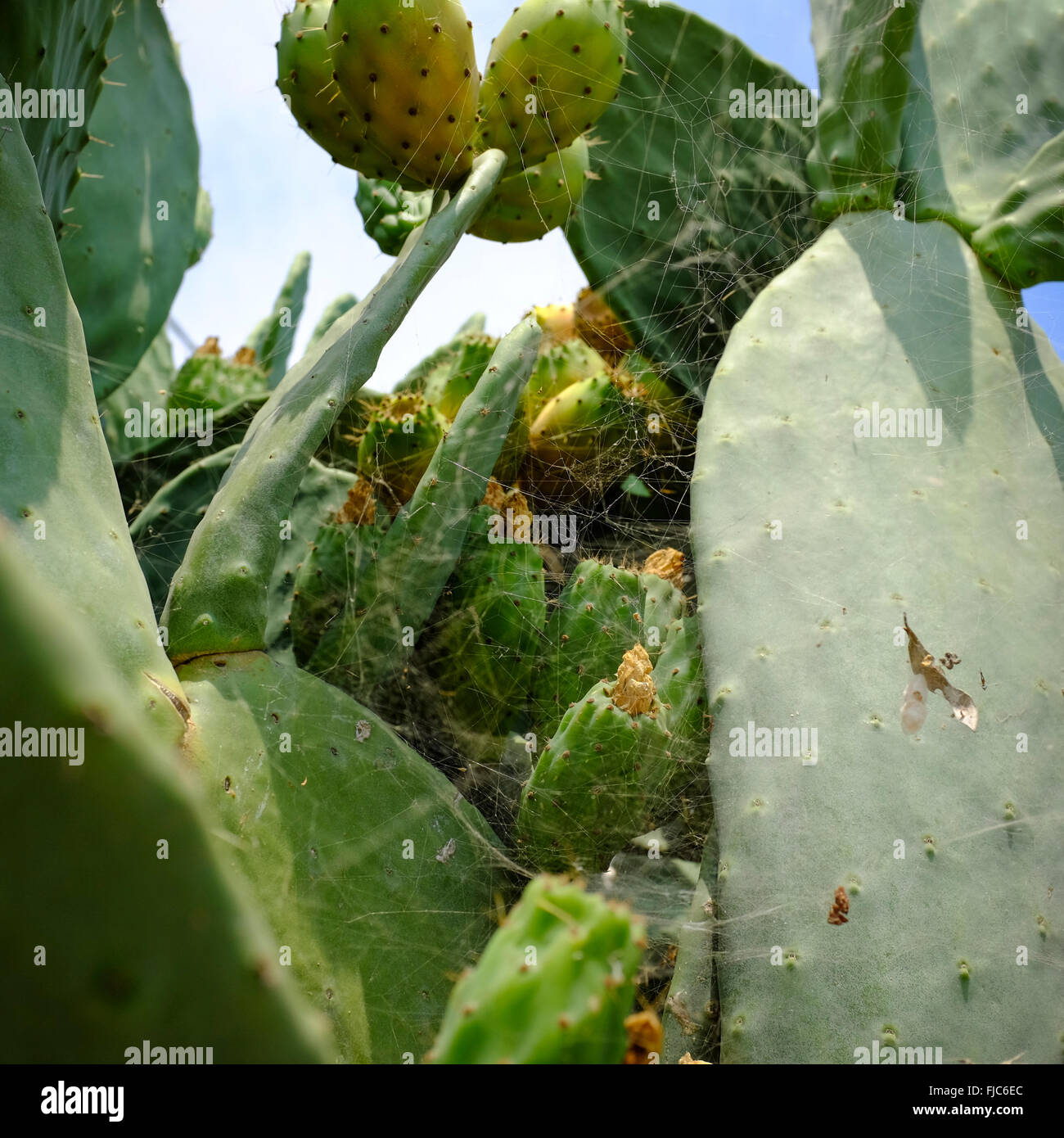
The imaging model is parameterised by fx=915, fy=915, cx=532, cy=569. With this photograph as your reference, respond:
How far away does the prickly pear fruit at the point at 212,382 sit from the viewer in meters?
1.93

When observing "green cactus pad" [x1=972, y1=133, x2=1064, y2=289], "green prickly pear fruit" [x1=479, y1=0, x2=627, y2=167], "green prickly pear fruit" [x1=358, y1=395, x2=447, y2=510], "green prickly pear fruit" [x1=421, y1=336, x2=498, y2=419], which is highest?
"green prickly pear fruit" [x1=479, y1=0, x2=627, y2=167]

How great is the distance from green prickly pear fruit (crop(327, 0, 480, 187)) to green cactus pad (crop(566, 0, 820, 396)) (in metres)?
0.46

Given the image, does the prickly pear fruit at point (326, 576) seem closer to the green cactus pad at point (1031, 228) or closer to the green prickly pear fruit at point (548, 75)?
the green prickly pear fruit at point (548, 75)

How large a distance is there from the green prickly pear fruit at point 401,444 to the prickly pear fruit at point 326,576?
108 mm

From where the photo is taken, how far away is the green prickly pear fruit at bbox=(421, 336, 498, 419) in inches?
65.6

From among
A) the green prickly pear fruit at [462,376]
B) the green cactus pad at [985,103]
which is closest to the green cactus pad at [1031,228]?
the green cactus pad at [985,103]

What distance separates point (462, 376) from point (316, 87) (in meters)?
0.52

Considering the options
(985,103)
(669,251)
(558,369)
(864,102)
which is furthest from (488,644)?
(985,103)

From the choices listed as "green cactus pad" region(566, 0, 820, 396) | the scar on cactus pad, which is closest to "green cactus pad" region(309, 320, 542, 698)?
"green cactus pad" region(566, 0, 820, 396)

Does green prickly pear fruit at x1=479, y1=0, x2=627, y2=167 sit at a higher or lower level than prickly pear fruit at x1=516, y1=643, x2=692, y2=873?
higher

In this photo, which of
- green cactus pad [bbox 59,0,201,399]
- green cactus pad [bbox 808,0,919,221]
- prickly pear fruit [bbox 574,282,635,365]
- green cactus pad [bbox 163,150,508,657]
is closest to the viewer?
green cactus pad [bbox 163,150,508,657]

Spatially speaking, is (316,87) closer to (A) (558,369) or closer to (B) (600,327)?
(A) (558,369)

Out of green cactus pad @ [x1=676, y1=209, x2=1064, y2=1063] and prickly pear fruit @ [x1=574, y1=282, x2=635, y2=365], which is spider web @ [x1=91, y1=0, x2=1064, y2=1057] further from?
green cactus pad @ [x1=676, y1=209, x2=1064, y2=1063]

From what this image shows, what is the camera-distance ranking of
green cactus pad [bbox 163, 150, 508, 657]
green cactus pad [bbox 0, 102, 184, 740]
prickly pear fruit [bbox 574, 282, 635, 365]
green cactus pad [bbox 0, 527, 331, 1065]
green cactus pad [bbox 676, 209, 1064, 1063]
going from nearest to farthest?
green cactus pad [bbox 0, 527, 331, 1065], green cactus pad [bbox 0, 102, 184, 740], green cactus pad [bbox 676, 209, 1064, 1063], green cactus pad [bbox 163, 150, 508, 657], prickly pear fruit [bbox 574, 282, 635, 365]
